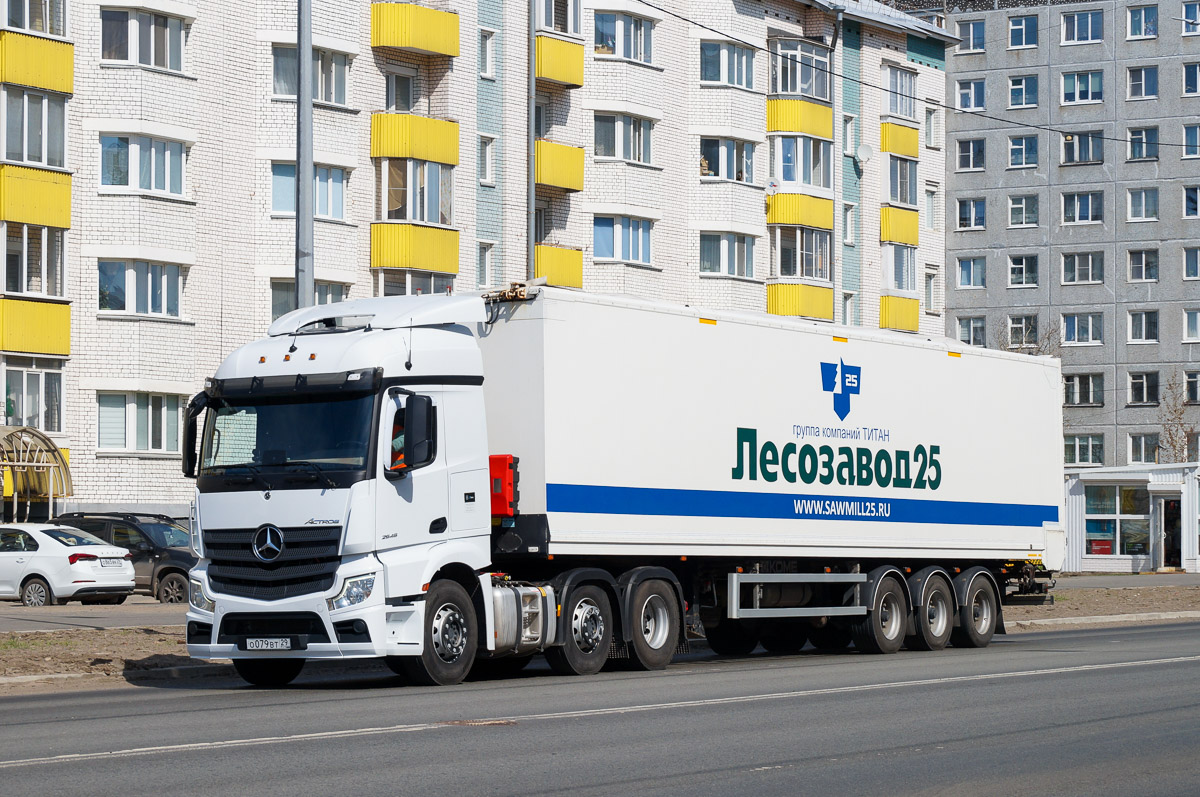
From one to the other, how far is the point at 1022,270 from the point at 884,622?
68.1 m

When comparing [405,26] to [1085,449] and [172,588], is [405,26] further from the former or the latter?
[1085,449]

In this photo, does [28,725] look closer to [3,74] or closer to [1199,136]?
[3,74]

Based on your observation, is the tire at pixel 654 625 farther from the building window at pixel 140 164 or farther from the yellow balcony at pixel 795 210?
the yellow balcony at pixel 795 210

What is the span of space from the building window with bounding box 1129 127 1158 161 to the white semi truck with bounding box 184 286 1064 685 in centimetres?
6552

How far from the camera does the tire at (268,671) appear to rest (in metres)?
17.5

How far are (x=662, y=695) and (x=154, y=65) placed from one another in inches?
1235

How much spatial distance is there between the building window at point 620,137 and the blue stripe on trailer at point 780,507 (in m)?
29.8

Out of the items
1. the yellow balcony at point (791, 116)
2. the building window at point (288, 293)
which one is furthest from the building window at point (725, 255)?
the building window at point (288, 293)

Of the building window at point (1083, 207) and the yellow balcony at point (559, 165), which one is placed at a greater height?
the building window at point (1083, 207)

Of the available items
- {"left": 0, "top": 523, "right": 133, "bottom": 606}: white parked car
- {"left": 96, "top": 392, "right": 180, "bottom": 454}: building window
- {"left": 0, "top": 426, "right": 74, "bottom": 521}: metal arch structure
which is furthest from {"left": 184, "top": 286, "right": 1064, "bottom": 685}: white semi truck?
{"left": 96, "top": 392, "right": 180, "bottom": 454}: building window

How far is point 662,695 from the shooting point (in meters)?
15.5

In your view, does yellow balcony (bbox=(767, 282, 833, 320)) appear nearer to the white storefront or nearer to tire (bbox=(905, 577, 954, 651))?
the white storefront

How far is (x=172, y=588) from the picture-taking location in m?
33.9

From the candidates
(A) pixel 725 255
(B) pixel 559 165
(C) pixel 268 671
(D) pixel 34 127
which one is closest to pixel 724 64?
(A) pixel 725 255
